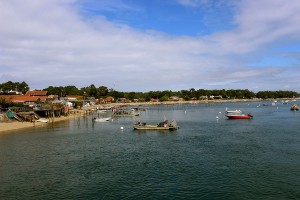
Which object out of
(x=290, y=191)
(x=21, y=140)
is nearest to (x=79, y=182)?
(x=290, y=191)

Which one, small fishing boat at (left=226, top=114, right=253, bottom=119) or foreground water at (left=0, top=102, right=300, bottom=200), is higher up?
small fishing boat at (left=226, top=114, right=253, bottom=119)

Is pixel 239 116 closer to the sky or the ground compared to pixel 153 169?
closer to the sky

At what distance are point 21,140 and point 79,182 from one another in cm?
3053

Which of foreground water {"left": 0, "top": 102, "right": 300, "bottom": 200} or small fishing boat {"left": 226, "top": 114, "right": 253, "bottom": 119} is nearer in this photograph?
foreground water {"left": 0, "top": 102, "right": 300, "bottom": 200}

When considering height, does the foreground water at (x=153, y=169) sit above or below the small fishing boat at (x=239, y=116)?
below

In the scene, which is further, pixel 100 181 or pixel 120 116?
pixel 120 116

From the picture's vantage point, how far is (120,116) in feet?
404

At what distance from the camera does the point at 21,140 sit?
2210 inches

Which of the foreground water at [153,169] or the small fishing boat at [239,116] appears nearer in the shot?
the foreground water at [153,169]

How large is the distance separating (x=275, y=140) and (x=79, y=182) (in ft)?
116

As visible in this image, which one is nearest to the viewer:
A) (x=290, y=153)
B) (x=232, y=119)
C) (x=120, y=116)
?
(x=290, y=153)

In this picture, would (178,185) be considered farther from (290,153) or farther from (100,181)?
(290,153)

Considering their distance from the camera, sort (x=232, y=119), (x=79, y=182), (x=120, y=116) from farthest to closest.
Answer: (x=120, y=116) → (x=232, y=119) → (x=79, y=182)

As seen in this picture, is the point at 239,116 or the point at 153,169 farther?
the point at 239,116
